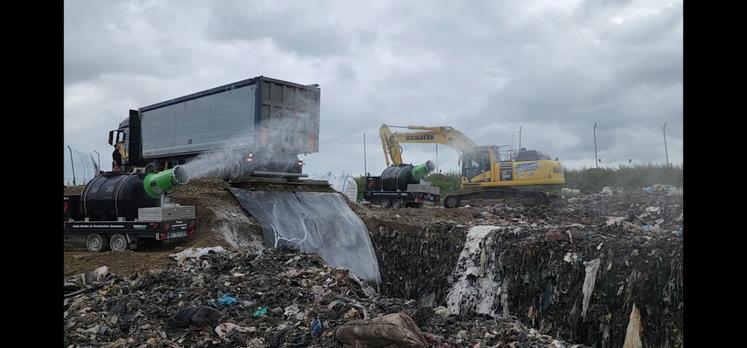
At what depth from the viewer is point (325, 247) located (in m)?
9.97

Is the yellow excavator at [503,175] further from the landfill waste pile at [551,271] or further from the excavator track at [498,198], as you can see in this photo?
the landfill waste pile at [551,271]

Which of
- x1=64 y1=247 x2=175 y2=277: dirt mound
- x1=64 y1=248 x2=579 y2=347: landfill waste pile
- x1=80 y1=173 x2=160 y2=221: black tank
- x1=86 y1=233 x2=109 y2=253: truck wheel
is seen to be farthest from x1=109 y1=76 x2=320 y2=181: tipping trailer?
x1=64 y1=248 x2=579 y2=347: landfill waste pile

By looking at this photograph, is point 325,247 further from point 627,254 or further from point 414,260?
point 627,254

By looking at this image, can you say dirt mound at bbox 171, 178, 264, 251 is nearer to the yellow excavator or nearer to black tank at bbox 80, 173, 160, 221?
black tank at bbox 80, 173, 160, 221

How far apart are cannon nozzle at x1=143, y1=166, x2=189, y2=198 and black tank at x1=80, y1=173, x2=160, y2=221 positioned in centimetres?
11

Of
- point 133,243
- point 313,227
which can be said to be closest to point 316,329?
point 133,243

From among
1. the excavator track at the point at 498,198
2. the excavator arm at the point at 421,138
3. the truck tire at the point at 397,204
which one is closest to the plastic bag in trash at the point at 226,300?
the truck tire at the point at 397,204

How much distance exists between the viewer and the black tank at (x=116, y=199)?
865 centimetres

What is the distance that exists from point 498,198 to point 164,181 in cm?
1163

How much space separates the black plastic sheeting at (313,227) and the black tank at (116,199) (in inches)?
78.2

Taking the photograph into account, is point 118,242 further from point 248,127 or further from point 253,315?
point 253,315
